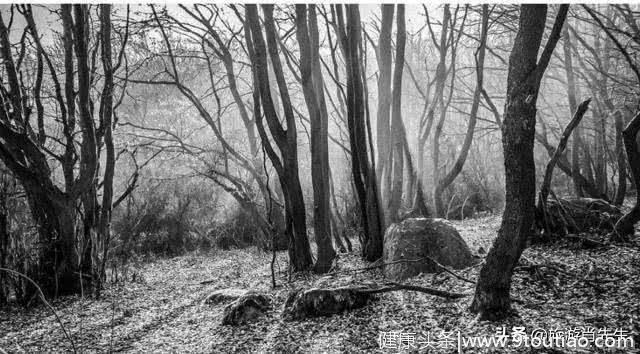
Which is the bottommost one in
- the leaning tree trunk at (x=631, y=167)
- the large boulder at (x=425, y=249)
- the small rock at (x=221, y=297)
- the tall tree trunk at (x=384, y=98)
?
the small rock at (x=221, y=297)

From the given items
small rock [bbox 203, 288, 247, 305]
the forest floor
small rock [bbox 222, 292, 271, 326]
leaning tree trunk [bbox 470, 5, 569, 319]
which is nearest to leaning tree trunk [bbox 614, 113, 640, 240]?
the forest floor

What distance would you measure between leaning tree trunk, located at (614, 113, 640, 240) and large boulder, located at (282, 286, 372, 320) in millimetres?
2771

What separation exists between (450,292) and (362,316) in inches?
30.9

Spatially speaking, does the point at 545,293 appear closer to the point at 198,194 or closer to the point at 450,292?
the point at 450,292

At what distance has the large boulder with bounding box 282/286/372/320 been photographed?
12.2 feet

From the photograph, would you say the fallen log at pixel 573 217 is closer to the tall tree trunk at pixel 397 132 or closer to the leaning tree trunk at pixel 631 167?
the leaning tree trunk at pixel 631 167

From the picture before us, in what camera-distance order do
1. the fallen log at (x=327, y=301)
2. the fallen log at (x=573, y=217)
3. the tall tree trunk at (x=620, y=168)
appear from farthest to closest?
the tall tree trunk at (x=620, y=168)
the fallen log at (x=573, y=217)
the fallen log at (x=327, y=301)

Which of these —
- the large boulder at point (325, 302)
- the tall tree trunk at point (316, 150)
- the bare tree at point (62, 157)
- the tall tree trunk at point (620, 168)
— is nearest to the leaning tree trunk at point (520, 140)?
the large boulder at point (325, 302)

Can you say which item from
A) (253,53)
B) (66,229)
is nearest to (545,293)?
(253,53)

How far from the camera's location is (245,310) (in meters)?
3.86

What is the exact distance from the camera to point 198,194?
11625 millimetres

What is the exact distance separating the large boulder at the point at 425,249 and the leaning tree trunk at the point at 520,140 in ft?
4.85

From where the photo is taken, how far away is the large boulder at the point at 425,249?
4.41 metres

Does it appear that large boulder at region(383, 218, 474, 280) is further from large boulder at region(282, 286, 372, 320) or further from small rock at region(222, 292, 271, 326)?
small rock at region(222, 292, 271, 326)
